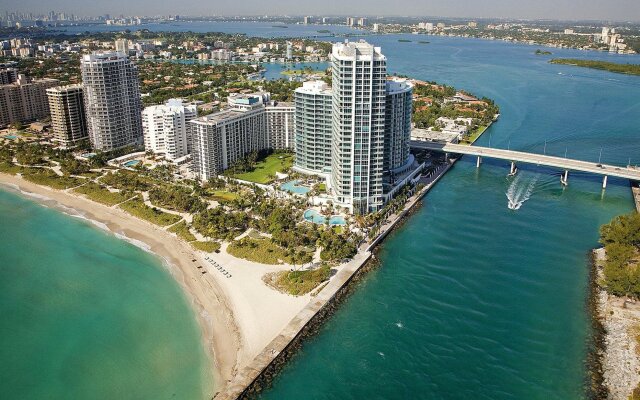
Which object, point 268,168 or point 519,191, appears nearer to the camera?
point 519,191

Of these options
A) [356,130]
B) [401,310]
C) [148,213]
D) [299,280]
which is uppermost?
[356,130]

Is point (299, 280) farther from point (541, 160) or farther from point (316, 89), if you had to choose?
point (541, 160)

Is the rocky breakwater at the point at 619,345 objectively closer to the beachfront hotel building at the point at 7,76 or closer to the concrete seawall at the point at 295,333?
the concrete seawall at the point at 295,333

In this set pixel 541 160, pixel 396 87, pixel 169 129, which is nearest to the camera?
pixel 396 87

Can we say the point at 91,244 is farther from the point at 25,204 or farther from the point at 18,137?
the point at 18,137

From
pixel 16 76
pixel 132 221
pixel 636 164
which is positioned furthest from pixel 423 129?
pixel 16 76

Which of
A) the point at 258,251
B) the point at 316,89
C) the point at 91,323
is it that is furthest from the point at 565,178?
the point at 91,323

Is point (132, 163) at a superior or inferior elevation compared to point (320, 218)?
superior
